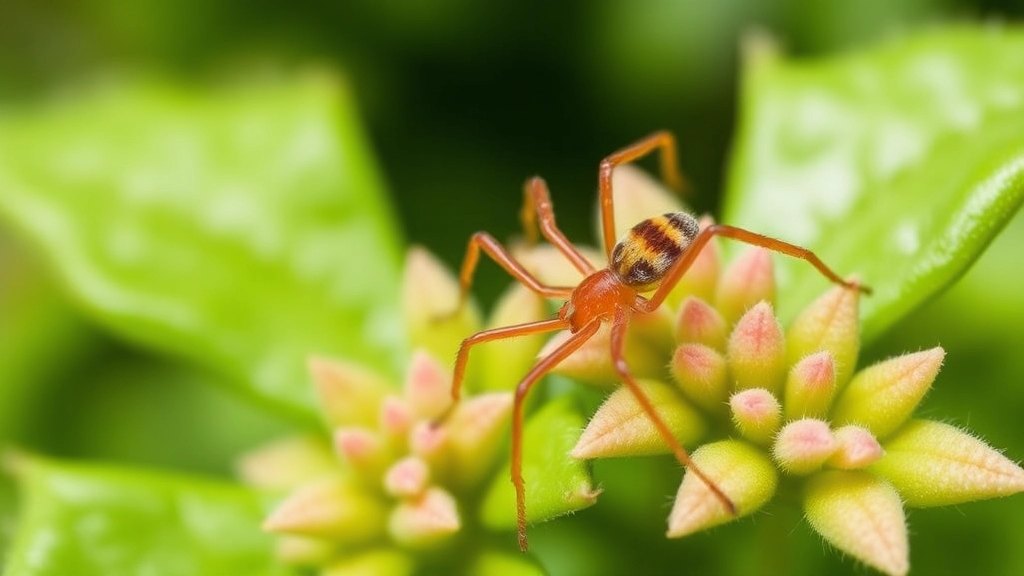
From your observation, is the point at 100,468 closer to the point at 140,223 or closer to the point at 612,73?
the point at 140,223

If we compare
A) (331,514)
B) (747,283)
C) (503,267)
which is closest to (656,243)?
(747,283)

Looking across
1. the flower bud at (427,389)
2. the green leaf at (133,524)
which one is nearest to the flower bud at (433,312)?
the flower bud at (427,389)

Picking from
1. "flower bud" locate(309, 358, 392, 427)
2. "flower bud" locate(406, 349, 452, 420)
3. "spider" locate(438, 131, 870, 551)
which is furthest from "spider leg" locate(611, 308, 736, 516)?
"flower bud" locate(309, 358, 392, 427)

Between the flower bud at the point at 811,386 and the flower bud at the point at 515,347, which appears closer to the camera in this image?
the flower bud at the point at 811,386

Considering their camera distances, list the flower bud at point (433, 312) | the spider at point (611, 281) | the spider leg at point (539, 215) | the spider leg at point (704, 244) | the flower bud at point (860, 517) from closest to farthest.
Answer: the flower bud at point (860, 517) → the spider at point (611, 281) → the spider leg at point (704, 244) → the flower bud at point (433, 312) → the spider leg at point (539, 215)

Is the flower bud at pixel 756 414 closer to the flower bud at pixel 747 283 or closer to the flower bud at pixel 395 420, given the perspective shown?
the flower bud at pixel 747 283

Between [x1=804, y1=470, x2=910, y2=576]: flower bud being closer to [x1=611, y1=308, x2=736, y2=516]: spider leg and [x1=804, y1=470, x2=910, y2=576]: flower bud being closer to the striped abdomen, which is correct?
[x1=611, y1=308, x2=736, y2=516]: spider leg
